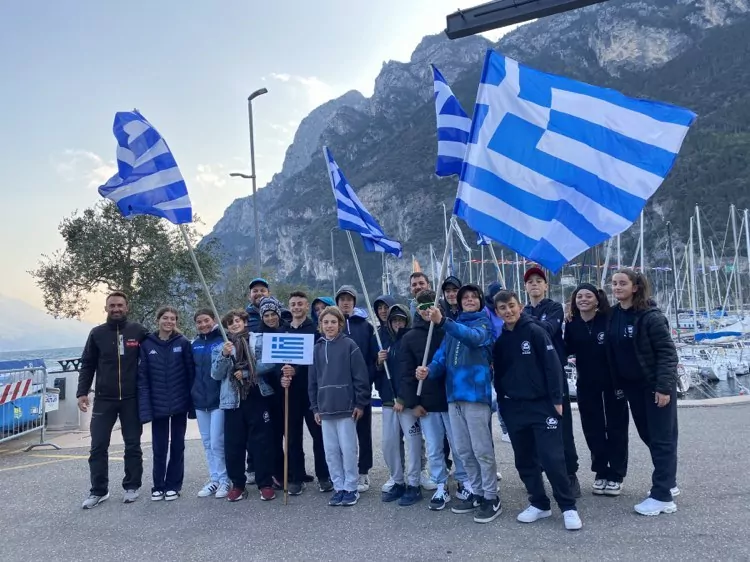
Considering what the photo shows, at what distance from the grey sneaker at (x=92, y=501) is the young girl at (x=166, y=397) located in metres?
0.55

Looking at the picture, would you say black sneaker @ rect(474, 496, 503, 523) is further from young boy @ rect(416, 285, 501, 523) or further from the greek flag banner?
the greek flag banner

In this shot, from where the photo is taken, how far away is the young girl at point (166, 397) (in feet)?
18.2

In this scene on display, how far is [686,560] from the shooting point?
3.44 meters

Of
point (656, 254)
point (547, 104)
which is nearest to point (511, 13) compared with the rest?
point (547, 104)

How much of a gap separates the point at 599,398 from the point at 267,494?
11.2ft

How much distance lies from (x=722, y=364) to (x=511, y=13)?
1056 inches

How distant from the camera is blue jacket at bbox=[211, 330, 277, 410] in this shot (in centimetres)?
536

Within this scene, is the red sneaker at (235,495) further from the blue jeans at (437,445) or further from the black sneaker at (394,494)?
the blue jeans at (437,445)

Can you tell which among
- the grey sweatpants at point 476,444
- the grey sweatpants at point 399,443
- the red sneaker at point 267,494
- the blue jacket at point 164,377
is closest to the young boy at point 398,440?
the grey sweatpants at point 399,443

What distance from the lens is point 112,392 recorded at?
5.61 metres

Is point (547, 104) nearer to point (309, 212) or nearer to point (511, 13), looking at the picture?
point (511, 13)

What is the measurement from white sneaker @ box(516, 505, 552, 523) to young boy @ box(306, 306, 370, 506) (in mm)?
1598

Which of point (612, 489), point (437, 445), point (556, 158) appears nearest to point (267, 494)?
point (437, 445)

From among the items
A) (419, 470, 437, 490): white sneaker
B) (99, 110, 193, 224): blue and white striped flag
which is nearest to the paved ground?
(419, 470, 437, 490): white sneaker
